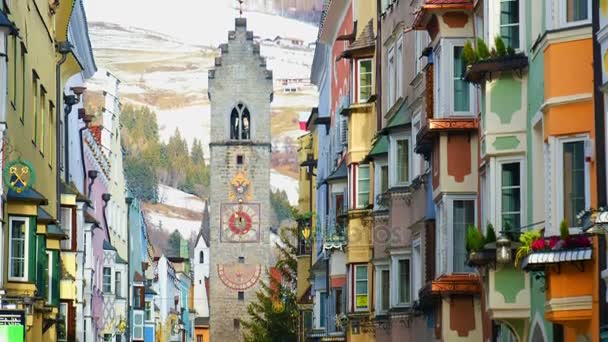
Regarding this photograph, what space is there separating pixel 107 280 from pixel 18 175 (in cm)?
4722

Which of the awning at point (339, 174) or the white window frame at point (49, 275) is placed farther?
the awning at point (339, 174)

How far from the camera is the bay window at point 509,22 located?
30.8 metres

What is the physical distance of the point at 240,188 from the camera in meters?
159

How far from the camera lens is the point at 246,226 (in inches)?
6265

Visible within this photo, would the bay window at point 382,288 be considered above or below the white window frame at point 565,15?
below

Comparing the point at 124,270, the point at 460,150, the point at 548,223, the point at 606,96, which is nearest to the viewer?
the point at 606,96

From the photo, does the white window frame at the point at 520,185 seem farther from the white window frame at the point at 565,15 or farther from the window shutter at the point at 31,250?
the window shutter at the point at 31,250

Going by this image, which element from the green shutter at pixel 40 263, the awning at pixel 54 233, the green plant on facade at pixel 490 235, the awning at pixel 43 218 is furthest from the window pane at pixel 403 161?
the green plant on facade at pixel 490 235

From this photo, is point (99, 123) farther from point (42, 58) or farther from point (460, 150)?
point (460, 150)

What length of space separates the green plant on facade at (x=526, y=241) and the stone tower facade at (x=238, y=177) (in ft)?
424

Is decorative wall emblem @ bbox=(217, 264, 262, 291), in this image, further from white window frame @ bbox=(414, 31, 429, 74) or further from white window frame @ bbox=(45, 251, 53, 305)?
white window frame @ bbox=(414, 31, 429, 74)

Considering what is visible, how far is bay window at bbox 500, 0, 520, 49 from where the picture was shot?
30.8m

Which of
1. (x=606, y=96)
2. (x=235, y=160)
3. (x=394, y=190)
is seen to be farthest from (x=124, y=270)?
(x=235, y=160)

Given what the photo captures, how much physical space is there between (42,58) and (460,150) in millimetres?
11265
